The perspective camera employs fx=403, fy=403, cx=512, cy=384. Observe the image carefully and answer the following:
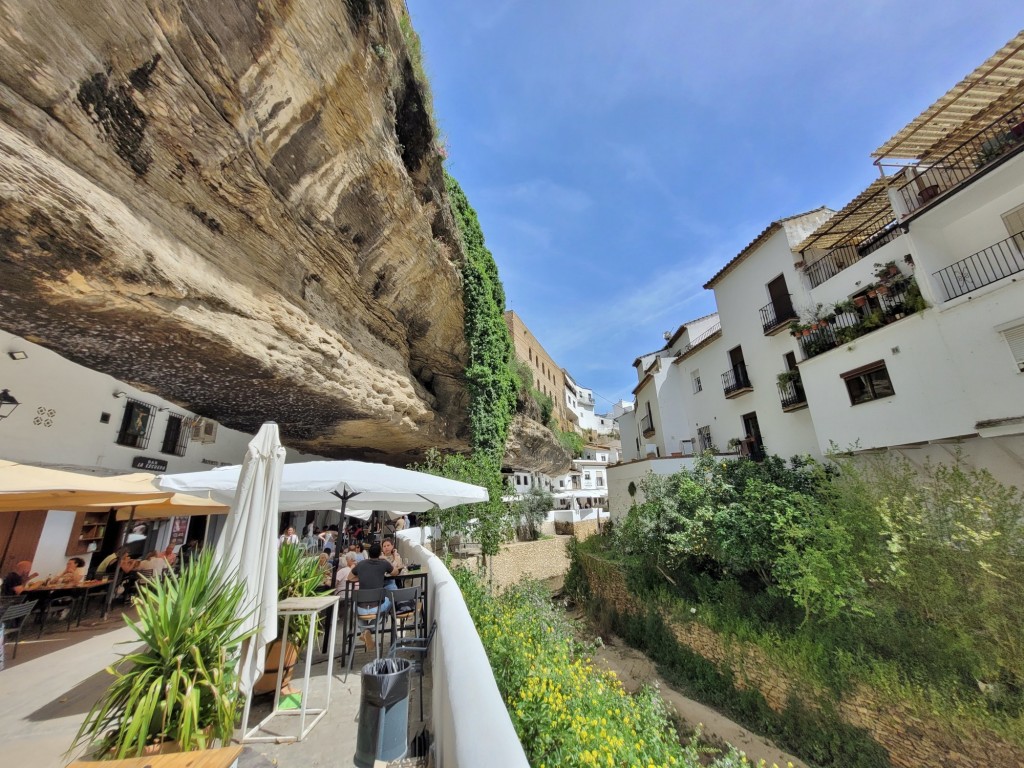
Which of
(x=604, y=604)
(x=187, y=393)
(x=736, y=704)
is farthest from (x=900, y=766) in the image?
(x=187, y=393)

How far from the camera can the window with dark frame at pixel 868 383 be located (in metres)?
10.9

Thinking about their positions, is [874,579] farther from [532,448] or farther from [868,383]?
[532,448]

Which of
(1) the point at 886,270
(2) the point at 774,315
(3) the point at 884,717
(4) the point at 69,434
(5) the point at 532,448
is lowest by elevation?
(3) the point at 884,717

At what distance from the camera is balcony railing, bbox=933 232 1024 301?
923cm

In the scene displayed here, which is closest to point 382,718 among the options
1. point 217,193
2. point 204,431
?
point 217,193

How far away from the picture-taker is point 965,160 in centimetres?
1059

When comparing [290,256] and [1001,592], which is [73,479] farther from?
[1001,592]

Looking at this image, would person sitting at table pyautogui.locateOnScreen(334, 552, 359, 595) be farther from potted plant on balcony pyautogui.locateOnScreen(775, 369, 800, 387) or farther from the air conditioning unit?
potted plant on balcony pyautogui.locateOnScreen(775, 369, 800, 387)

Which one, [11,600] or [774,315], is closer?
[11,600]

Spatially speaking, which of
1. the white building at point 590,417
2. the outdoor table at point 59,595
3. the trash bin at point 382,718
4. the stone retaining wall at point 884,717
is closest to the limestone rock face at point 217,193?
the outdoor table at point 59,595

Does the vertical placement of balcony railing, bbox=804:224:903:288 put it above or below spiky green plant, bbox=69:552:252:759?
above

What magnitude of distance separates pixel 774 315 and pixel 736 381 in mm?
3094

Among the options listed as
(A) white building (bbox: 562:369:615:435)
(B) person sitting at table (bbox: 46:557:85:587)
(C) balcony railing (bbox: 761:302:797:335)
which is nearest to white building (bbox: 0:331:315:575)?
(B) person sitting at table (bbox: 46:557:85:587)

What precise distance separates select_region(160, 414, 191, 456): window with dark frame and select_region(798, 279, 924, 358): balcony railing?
60.6 ft
